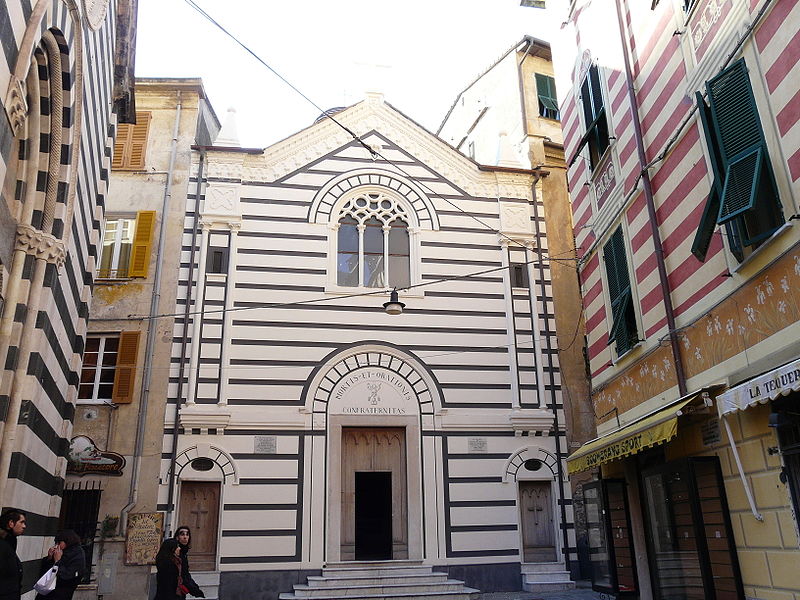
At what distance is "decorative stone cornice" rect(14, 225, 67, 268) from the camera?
348 inches

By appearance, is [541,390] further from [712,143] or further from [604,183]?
[712,143]

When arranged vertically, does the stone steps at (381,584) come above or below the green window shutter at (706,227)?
below

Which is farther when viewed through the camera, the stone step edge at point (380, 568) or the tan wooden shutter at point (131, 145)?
the tan wooden shutter at point (131, 145)

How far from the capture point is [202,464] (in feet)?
45.0

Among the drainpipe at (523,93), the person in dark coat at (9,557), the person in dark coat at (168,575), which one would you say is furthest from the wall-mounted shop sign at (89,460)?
the drainpipe at (523,93)

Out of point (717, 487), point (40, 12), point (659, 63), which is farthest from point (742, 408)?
point (40, 12)

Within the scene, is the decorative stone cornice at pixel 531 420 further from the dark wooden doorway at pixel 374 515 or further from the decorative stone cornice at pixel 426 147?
the decorative stone cornice at pixel 426 147

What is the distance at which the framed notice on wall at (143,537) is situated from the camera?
13047 mm

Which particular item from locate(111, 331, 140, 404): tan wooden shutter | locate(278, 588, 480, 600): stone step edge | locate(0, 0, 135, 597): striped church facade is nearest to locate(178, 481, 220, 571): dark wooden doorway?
locate(278, 588, 480, 600): stone step edge

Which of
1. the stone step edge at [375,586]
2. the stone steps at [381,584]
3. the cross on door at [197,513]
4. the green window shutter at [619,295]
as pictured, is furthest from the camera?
the cross on door at [197,513]

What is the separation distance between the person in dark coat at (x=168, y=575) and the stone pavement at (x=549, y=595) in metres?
6.96

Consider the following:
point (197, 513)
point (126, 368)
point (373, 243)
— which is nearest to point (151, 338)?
point (126, 368)

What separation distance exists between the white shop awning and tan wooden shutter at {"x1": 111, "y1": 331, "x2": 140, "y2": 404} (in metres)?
11.2

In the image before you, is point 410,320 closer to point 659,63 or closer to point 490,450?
point 490,450
